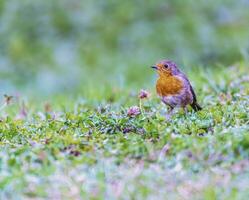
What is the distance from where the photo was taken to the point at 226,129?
485 centimetres

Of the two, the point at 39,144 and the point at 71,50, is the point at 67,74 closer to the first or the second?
the point at 71,50

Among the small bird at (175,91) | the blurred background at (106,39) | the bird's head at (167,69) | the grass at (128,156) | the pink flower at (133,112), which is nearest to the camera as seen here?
the grass at (128,156)

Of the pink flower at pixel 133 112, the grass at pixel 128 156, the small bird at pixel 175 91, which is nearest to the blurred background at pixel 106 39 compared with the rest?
the small bird at pixel 175 91

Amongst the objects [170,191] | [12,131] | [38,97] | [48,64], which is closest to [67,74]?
[48,64]

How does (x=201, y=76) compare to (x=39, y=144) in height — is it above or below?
above

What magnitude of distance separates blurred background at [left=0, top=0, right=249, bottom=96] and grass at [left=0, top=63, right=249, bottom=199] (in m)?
4.94

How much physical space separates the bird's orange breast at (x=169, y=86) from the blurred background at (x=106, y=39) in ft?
13.2

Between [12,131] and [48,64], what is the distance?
5.84m

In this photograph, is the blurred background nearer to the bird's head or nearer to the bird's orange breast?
the bird's head

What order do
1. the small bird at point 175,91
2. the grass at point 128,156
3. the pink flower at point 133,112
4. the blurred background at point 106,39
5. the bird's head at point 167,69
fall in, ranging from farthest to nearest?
the blurred background at point 106,39
the bird's head at point 167,69
the small bird at point 175,91
the pink flower at point 133,112
the grass at point 128,156

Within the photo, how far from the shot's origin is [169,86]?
612 centimetres

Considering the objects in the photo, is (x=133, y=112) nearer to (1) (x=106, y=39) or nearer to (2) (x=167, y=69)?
(2) (x=167, y=69)

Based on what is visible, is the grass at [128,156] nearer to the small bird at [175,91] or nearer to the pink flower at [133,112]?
the pink flower at [133,112]

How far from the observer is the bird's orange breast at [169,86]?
6.11 m
